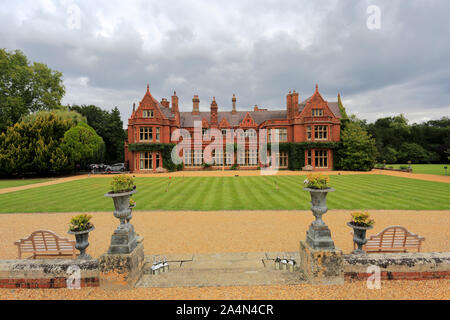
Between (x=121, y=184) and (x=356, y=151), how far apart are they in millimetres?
A: 33186

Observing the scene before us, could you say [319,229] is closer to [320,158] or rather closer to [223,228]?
[223,228]

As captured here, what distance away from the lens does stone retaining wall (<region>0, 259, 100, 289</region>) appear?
4.26 m

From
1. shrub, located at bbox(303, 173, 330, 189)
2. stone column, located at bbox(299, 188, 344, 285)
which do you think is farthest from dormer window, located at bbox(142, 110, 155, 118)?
stone column, located at bbox(299, 188, 344, 285)

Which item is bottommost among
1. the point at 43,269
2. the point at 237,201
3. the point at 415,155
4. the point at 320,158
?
the point at 237,201

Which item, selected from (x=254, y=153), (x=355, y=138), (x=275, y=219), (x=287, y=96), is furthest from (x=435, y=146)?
(x=275, y=219)

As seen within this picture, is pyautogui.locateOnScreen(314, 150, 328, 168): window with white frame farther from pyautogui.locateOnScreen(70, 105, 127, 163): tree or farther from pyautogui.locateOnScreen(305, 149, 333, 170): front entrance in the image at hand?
pyautogui.locateOnScreen(70, 105, 127, 163): tree

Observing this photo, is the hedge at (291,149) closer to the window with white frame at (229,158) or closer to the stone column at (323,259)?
the window with white frame at (229,158)

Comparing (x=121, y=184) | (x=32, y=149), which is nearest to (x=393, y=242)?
(x=121, y=184)

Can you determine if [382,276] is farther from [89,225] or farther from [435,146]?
[435,146]

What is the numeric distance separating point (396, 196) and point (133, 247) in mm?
15562

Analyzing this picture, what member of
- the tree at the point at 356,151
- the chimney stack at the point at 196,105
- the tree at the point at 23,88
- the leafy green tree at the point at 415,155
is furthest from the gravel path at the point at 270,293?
the leafy green tree at the point at 415,155

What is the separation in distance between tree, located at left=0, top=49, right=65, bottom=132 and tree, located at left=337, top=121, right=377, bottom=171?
1966 inches

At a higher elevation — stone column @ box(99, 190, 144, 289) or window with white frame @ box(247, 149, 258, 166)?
window with white frame @ box(247, 149, 258, 166)

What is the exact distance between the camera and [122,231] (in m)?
4.39
